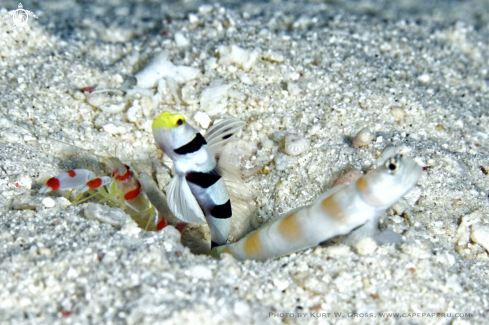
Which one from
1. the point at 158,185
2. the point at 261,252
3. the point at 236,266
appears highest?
the point at 236,266

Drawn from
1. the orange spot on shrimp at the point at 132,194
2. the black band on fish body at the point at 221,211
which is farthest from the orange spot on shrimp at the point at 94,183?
the black band on fish body at the point at 221,211

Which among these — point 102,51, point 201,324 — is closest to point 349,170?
point 201,324

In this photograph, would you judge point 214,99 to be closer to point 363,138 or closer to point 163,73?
→ point 163,73

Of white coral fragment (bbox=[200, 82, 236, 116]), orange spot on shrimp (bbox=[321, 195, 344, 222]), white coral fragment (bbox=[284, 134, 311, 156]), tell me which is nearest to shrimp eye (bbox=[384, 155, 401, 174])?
orange spot on shrimp (bbox=[321, 195, 344, 222])

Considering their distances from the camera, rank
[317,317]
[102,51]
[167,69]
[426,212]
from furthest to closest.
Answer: [102,51] → [167,69] → [426,212] → [317,317]

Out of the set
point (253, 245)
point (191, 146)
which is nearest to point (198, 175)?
point (191, 146)

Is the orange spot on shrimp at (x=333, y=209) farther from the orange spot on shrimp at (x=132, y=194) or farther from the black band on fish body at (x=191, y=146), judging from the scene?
the orange spot on shrimp at (x=132, y=194)

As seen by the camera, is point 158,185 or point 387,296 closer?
point 387,296

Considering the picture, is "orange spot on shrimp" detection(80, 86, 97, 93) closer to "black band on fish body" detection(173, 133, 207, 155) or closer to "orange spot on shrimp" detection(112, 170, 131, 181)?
"orange spot on shrimp" detection(112, 170, 131, 181)

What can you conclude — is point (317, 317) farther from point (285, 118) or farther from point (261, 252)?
point (285, 118)
